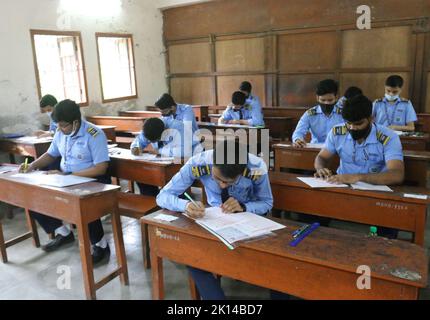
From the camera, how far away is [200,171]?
2135 mm

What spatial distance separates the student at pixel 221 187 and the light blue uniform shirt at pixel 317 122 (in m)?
1.80

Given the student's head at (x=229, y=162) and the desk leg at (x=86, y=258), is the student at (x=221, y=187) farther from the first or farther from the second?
the desk leg at (x=86, y=258)

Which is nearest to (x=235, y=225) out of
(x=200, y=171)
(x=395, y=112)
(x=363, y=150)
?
(x=200, y=171)

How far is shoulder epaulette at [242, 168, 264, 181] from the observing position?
6.85 ft

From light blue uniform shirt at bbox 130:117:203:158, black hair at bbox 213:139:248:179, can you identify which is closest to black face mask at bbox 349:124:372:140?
black hair at bbox 213:139:248:179

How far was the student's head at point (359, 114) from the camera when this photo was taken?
2400 mm

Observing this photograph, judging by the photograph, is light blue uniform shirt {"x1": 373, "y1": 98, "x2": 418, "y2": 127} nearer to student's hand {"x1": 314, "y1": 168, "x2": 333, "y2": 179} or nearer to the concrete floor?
the concrete floor

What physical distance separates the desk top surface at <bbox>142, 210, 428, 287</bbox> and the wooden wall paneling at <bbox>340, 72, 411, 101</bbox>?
514 cm

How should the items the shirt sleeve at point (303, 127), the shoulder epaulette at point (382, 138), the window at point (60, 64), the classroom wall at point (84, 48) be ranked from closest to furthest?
the shoulder epaulette at point (382, 138)
the shirt sleeve at point (303, 127)
the classroom wall at point (84, 48)
the window at point (60, 64)

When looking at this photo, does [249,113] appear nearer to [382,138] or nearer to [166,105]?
[166,105]

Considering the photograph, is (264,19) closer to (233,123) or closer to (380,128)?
(233,123)

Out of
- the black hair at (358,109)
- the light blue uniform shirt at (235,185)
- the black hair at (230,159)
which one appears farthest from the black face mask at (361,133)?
the black hair at (230,159)

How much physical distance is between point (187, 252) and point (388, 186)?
4.52ft

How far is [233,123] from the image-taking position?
18.9ft
